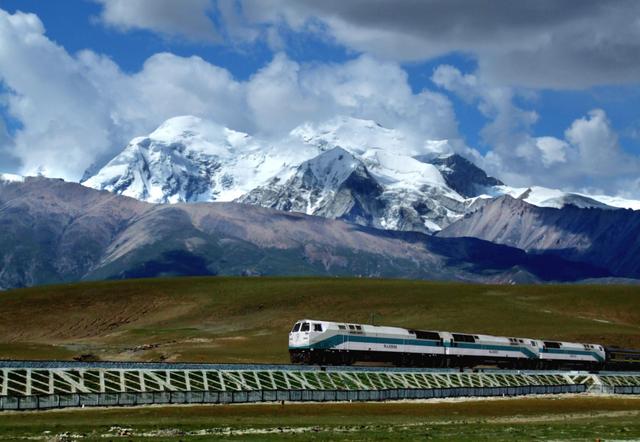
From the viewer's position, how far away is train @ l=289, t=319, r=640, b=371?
110 m

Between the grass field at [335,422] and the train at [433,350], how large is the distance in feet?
59.8

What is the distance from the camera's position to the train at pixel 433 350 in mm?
109938

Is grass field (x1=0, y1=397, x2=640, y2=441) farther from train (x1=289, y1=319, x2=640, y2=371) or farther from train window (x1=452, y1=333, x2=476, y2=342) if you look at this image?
train window (x1=452, y1=333, x2=476, y2=342)

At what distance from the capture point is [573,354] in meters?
139

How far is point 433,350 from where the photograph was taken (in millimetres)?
122562

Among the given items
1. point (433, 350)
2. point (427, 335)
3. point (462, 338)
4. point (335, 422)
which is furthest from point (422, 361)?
point (335, 422)

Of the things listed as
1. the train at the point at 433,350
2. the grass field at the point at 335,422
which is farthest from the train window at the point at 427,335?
the grass field at the point at 335,422

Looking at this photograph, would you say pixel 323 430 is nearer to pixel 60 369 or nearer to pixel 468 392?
pixel 60 369

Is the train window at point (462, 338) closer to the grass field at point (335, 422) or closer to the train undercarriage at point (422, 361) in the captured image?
the train undercarriage at point (422, 361)

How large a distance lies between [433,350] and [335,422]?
5298cm

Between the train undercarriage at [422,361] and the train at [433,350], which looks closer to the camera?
the train at [433,350]

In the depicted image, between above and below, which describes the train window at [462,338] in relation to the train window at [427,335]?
below

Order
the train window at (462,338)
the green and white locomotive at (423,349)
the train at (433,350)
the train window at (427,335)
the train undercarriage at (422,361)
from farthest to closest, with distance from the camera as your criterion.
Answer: the train window at (462,338) < the train window at (427,335) < the train undercarriage at (422,361) < the train at (433,350) < the green and white locomotive at (423,349)

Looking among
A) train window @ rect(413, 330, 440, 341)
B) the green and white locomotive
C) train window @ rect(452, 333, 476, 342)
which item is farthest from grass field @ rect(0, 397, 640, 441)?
train window @ rect(452, 333, 476, 342)
